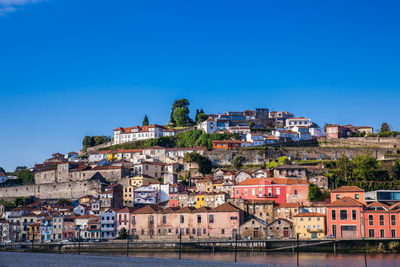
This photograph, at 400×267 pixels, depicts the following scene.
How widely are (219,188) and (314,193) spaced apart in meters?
11.5

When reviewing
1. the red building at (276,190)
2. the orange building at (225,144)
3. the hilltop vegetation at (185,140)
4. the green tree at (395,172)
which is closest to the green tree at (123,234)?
the red building at (276,190)

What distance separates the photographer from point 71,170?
75.7 meters

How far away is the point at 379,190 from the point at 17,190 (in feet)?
176

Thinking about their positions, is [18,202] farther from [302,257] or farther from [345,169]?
[302,257]

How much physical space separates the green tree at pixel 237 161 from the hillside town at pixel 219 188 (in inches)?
8.7

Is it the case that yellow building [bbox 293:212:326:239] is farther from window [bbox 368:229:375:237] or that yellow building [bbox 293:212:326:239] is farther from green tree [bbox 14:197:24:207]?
green tree [bbox 14:197:24:207]

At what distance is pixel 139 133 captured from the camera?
296ft

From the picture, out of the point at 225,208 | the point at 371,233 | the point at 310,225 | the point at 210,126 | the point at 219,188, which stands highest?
the point at 210,126

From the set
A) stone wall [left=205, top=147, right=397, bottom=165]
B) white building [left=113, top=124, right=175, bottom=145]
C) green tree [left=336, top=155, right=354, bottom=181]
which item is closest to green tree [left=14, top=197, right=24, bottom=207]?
white building [left=113, top=124, right=175, bottom=145]

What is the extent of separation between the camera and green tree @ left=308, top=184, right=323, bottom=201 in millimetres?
51062

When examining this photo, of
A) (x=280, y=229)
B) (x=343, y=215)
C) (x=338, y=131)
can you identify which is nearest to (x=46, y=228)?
(x=280, y=229)

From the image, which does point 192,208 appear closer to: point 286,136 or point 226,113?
point 286,136

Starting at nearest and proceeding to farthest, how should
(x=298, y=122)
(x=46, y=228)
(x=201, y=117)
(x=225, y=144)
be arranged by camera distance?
(x=46, y=228)
(x=225, y=144)
(x=298, y=122)
(x=201, y=117)

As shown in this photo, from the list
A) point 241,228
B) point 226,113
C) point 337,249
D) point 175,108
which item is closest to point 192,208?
point 241,228
